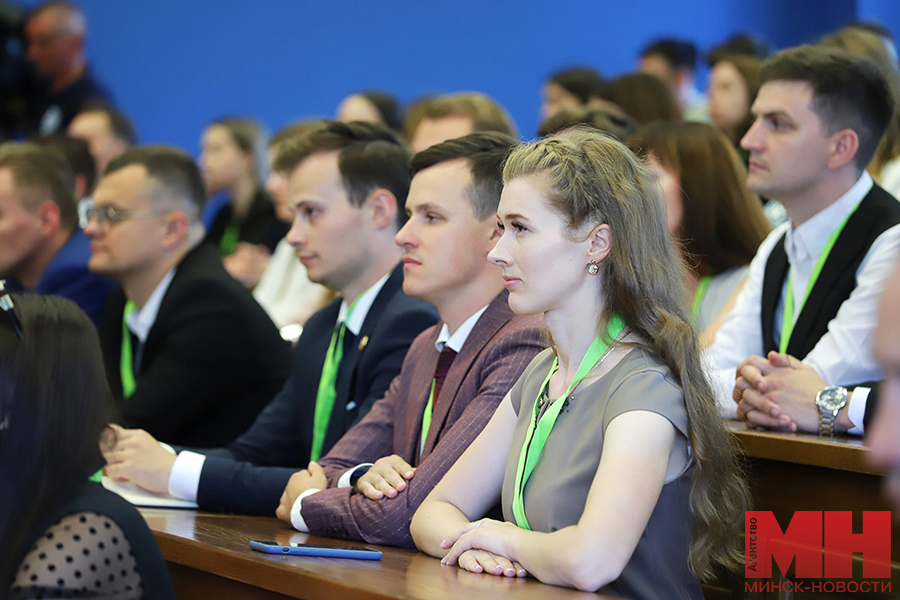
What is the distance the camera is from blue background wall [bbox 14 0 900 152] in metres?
7.53

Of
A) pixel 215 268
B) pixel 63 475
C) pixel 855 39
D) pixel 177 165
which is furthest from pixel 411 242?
pixel 855 39

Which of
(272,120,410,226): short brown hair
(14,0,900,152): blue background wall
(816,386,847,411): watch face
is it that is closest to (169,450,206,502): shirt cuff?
(272,120,410,226): short brown hair

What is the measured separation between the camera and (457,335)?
2400 mm

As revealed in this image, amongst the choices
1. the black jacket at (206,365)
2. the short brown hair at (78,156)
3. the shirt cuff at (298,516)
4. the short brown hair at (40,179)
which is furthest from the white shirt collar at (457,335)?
the short brown hair at (78,156)

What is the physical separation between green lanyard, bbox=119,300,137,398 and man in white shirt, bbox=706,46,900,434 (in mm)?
2011

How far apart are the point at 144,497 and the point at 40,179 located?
7.50ft

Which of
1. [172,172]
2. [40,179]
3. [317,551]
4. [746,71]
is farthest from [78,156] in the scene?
[317,551]

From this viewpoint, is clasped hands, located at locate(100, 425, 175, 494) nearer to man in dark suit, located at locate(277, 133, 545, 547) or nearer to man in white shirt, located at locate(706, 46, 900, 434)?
man in dark suit, located at locate(277, 133, 545, 547)

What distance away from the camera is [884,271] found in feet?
8.38

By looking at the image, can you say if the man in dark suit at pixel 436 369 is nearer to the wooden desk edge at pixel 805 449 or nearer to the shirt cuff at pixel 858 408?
the wooden desk edge at pixel 805 449

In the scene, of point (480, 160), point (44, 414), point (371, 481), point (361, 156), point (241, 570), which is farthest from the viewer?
point (361, 156)

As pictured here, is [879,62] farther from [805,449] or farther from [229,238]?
[229,238]

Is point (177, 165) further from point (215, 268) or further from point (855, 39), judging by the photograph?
point (855, 39)

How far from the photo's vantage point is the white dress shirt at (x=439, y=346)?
228cm
